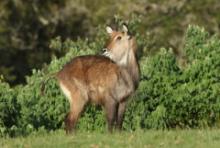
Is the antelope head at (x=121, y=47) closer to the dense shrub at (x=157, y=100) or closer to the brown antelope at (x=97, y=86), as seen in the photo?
the brown antelope at (x=97, y=86)

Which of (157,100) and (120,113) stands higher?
(157,100)

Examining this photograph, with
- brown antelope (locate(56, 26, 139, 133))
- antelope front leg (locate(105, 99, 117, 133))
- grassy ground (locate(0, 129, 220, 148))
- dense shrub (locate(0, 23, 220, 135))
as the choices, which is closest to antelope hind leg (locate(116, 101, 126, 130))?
brown antelope (locate(56, 26, 139, 133))

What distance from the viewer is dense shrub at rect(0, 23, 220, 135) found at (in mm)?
14727

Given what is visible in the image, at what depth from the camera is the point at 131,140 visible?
10852 mm

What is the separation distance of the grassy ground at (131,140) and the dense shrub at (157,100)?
10.4ft

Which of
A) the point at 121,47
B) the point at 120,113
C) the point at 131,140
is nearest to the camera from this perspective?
the point at 131,140

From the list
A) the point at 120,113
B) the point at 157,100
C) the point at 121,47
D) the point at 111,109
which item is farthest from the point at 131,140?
the point at 157,100

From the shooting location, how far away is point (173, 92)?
15.0 m

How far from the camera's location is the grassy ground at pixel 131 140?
1058 cm

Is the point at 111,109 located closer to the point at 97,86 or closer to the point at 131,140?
the point at 97,86

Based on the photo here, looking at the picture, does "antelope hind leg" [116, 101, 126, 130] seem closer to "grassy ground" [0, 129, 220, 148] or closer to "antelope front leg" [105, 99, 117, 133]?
"antelope front leg" [105, 99, 117, 133]

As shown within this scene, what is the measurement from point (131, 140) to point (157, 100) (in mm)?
4272

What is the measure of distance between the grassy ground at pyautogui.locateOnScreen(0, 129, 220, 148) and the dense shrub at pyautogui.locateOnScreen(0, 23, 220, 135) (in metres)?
3.16

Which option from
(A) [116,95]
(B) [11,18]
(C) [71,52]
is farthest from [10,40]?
(A) [116,95]
